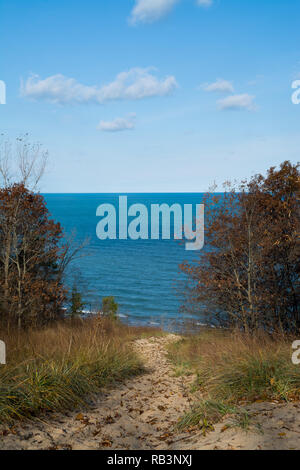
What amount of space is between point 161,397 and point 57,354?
2272mm

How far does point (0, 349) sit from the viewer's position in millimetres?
8039

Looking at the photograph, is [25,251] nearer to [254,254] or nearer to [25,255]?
[25,255]

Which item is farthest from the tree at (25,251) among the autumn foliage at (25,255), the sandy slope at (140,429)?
the sandy slope at (140,429)

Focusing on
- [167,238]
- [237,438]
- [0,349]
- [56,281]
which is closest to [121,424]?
[237,438]

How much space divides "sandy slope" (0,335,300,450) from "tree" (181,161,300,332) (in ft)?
20.0

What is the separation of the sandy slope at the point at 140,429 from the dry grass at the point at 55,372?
257 millimetres

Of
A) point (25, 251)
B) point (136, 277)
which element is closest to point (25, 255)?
point (25, 251)

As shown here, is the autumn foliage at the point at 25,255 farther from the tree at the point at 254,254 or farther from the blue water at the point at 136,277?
the tree at the point at 254,254

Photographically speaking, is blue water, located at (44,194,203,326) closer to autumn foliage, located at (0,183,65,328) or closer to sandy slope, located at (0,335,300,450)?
autumn foliage, located at (0,183,65,328)

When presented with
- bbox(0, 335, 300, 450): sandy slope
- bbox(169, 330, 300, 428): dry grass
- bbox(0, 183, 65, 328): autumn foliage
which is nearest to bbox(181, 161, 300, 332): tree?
bbox(169, 330, 300, 428): dry grass

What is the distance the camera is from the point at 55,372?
698 cm

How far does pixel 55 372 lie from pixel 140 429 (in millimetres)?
1749

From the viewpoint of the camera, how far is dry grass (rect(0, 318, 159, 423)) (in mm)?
6172

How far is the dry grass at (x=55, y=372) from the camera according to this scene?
617 cm
